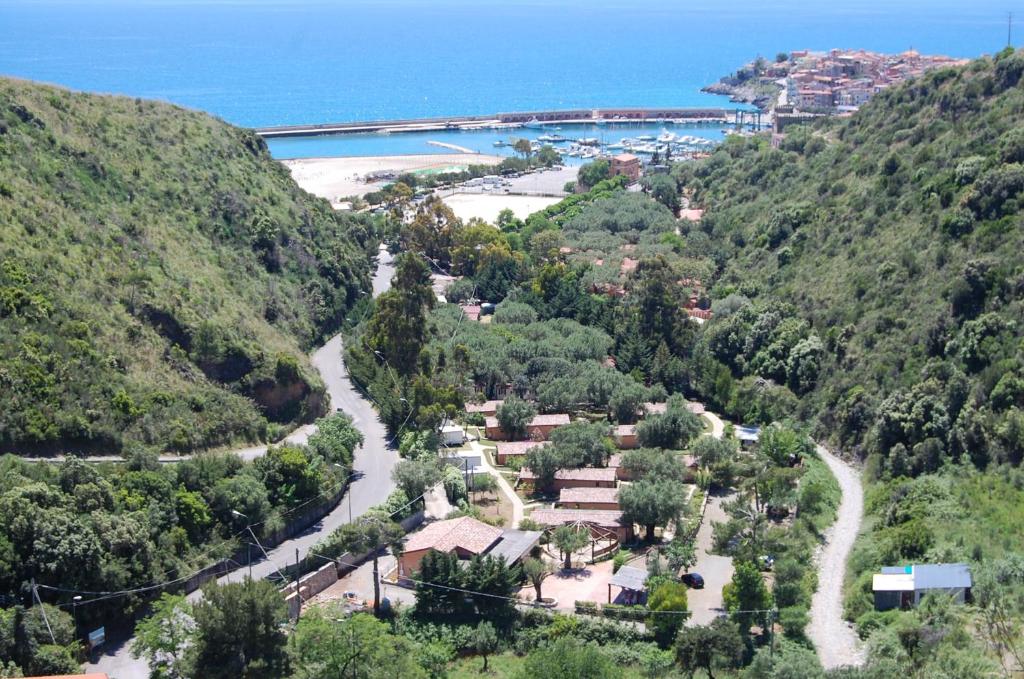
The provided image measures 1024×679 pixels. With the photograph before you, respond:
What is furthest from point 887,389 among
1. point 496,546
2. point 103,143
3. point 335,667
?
point 103,143

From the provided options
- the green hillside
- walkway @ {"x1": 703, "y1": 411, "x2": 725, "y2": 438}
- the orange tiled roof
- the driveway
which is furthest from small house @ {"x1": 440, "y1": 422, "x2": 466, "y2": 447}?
the green hillside

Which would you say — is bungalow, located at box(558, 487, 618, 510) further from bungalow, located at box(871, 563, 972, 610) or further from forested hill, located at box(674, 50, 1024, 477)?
forested hill, located at box(674, 50, 1024, 477)

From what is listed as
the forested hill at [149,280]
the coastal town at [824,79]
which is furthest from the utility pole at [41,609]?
the coastal town at [824,79]

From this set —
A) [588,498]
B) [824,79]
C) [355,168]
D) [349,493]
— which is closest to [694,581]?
[588,498]

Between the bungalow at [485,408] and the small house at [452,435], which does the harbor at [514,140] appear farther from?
the small house at [452,435]

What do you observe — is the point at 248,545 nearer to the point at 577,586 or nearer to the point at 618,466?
the point at 577,586
